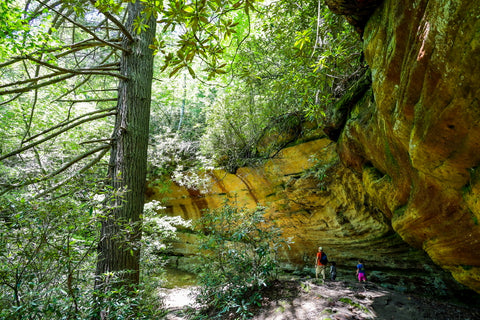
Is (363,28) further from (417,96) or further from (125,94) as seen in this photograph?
(125,94)

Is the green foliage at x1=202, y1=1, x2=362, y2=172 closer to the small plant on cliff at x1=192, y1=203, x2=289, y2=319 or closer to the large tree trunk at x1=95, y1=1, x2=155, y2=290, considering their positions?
the large tree trunk at x1=95, y1=1, x2=155, y2=290

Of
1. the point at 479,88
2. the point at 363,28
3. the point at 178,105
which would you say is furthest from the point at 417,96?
the point at 178,105

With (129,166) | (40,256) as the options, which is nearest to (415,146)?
(129,166)

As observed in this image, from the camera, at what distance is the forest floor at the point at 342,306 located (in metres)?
3.89

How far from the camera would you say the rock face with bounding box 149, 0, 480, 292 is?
190 centimetres

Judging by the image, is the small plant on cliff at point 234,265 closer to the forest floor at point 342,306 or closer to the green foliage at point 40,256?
the forest floor at point 342,306

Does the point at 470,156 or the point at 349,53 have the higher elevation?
the point at 349,53

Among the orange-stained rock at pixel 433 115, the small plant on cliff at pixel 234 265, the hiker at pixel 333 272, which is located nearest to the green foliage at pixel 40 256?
the small plant on cliff at pixel 234 265

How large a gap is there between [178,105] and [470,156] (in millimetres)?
12760

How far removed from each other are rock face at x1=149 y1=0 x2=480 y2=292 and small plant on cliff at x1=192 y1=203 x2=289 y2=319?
8.49 feet

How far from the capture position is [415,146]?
8.16ft

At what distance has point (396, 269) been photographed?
738 cm

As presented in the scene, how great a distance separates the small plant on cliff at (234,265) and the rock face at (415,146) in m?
2.59

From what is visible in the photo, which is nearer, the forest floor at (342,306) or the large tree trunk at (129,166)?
the large tree trunk at (129,166)
